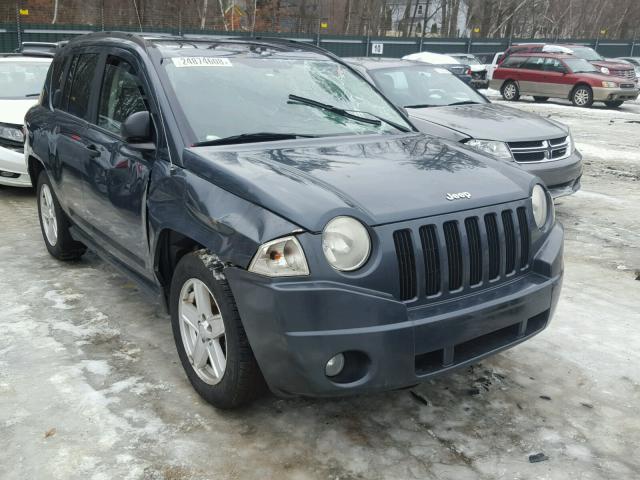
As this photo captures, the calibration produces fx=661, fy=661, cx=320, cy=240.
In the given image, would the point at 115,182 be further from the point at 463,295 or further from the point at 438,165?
the point at 463,295

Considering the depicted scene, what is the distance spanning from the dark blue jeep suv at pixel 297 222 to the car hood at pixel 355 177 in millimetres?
12

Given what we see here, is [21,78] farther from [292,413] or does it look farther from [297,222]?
[297,222]

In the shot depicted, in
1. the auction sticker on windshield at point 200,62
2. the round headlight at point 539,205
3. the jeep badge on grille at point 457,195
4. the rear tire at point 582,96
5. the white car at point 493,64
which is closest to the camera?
the jeep badge on grille at point 457,195

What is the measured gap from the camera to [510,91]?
23.1 m

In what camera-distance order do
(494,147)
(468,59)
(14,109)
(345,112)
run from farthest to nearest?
(468,59)
(14,109)
(494,147)
(345,112)

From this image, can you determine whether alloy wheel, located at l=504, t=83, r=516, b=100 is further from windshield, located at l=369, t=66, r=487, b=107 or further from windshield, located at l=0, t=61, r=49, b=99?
windshield, located at l=0, t=61, r=49, b=99

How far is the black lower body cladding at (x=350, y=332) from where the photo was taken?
2715 mm

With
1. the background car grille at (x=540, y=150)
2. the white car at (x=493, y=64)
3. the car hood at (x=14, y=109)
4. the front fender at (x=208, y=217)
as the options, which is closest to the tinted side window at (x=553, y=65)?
the white car at (x=493, y=64)

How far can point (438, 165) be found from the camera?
11.5 feet

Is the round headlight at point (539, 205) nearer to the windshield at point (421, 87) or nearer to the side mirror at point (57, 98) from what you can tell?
the side mirror at point (57, 98)

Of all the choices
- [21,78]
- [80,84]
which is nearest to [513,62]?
[21,78]

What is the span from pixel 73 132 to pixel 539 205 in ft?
10.8

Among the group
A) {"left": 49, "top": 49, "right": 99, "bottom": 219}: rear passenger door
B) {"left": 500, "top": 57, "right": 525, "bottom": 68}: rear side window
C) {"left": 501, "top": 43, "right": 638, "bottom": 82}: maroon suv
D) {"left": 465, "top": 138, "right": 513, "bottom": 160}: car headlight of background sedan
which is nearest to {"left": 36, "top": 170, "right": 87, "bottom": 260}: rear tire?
{"left": 49, "top": 49, "right": 99, "bottom": 219}: rear passenger door

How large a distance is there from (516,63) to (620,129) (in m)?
8.03
